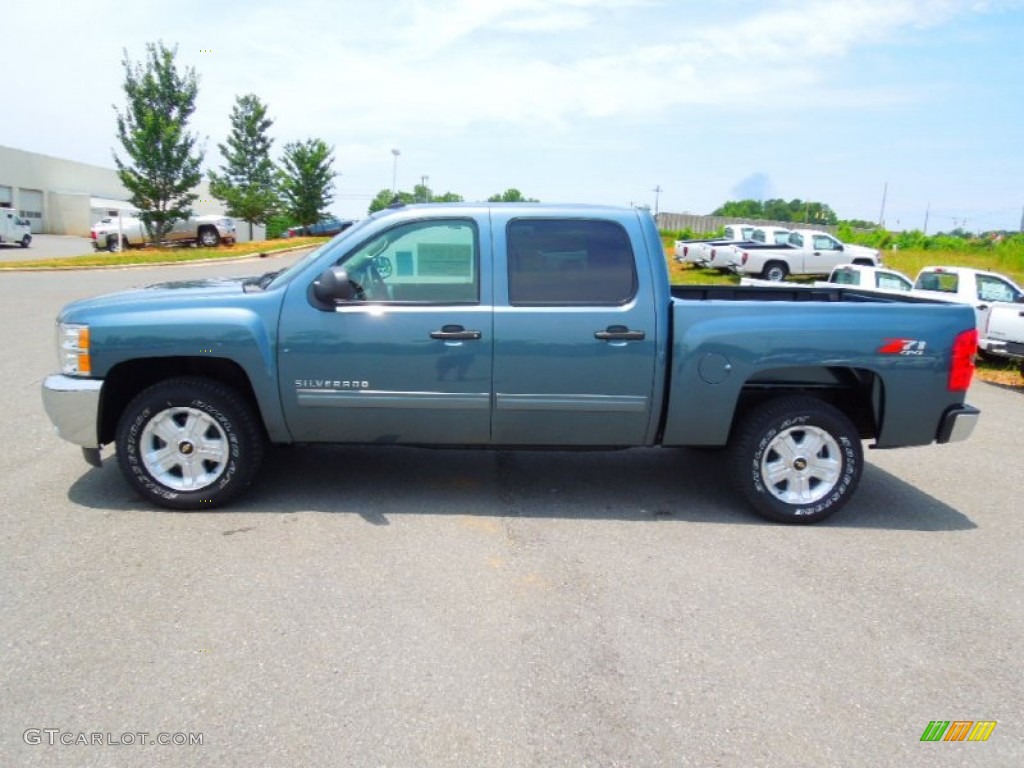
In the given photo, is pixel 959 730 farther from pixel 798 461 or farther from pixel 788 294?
pixel 788 294

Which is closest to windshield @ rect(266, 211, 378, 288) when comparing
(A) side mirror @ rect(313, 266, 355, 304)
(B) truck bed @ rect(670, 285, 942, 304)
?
(A) side mirror @ rect(313, 266, 355, 304)

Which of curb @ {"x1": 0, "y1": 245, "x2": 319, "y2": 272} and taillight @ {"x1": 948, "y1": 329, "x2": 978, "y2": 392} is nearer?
taillight @ {"x1": 948, "y1": 329, "x2": 978, "y2": 392}

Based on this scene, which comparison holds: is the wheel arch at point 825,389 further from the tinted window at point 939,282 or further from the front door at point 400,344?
the tinted window at point 939,282

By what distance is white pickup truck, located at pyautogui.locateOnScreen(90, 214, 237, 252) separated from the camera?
115ft

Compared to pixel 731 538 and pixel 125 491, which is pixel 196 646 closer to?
pixel 125 491

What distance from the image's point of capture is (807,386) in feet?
16.3

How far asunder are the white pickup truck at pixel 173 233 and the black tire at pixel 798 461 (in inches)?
1354

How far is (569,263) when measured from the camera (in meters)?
4.75

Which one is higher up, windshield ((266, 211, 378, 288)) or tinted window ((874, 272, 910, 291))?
windshield ((266, 211, 378, 288))

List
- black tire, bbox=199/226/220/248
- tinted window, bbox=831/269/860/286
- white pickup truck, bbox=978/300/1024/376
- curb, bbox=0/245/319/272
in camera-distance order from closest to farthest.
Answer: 1. white pickup truck, bbox=978/300/1024/376
2. tinted window, bbox=831/269/860/286
3. curb, bbox=0/245/319/272
4. black tire, bbox=199/226/220/248

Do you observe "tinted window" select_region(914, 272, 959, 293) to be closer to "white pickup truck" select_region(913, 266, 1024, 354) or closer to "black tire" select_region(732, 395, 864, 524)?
"white pickup truck" select_region(913, 266, 1024, 354)

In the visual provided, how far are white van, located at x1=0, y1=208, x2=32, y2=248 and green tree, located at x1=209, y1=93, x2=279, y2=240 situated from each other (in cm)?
897

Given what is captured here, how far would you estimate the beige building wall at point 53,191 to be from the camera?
50375 mm

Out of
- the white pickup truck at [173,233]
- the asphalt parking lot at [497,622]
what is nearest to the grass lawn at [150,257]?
the white pickup truck at [173,233]
